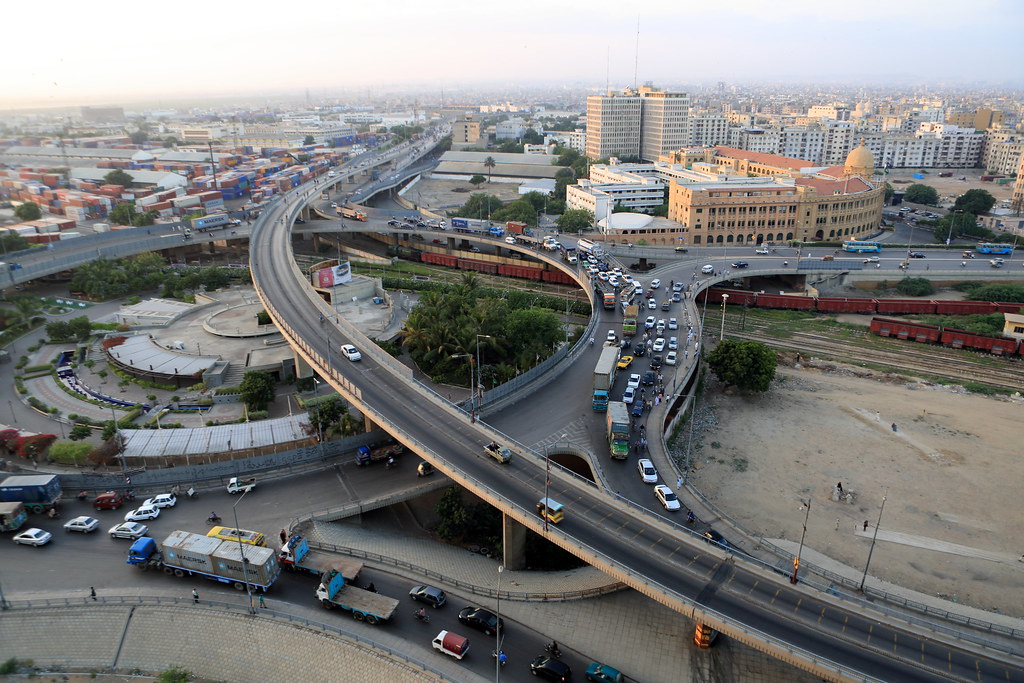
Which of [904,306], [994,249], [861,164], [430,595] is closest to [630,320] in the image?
[430,595]

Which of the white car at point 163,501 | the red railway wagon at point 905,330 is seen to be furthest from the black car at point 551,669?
the red railway wagon at point 905,330

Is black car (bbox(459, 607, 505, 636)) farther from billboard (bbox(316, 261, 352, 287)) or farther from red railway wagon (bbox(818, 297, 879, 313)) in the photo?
red railway wagon (bbox(818, 297, 879, 313))

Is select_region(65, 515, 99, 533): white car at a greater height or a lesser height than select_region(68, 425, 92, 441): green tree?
lesser

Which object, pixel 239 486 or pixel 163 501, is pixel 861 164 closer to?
pixel 239 486

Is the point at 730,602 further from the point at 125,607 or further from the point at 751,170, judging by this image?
the point at 751,170

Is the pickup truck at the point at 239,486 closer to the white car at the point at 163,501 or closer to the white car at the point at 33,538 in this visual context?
the white car at the point at 163,501

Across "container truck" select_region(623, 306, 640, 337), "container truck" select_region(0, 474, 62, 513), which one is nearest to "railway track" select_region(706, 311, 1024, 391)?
"container truck" select_region(623, 306, 640, 337)
